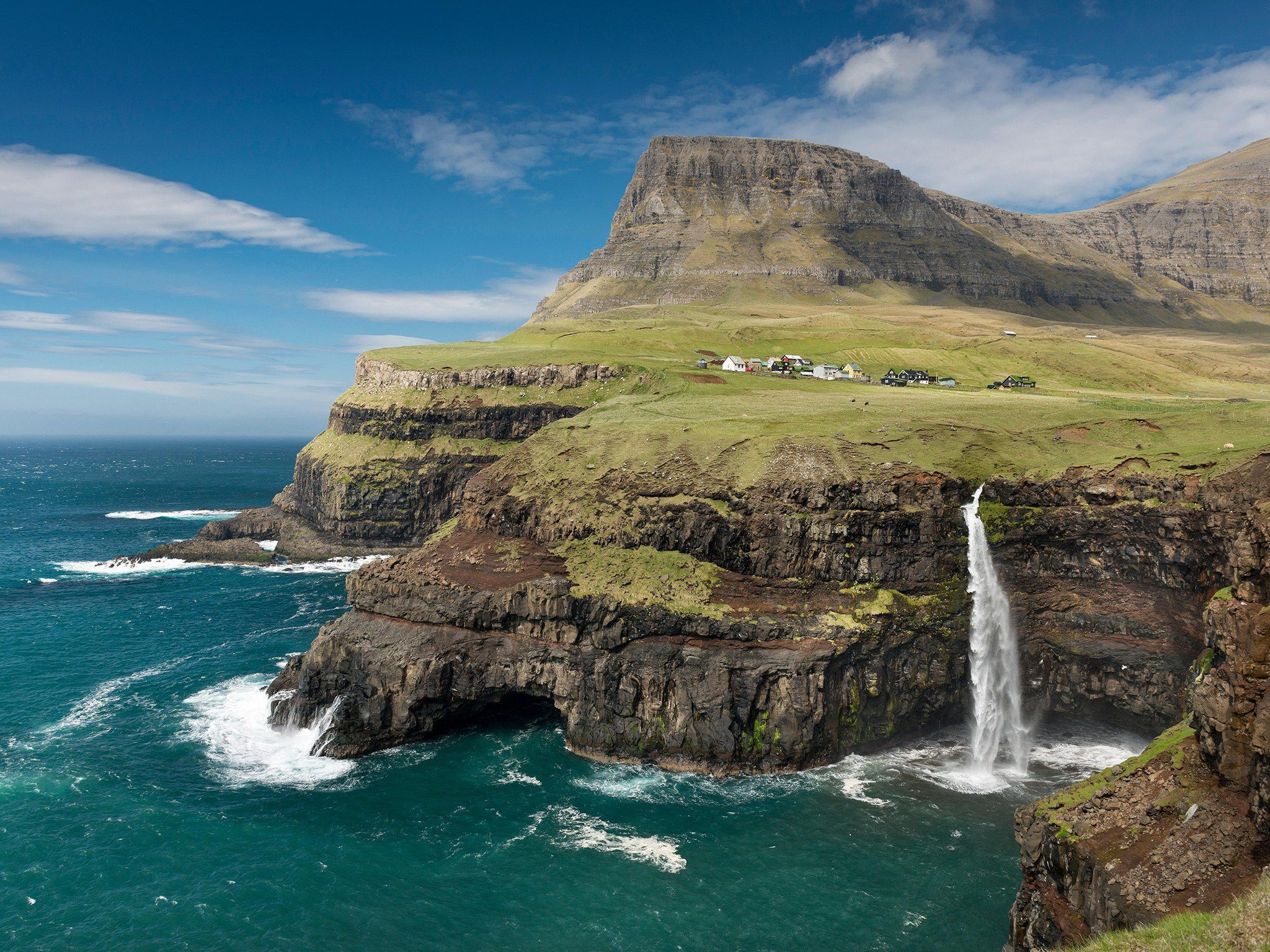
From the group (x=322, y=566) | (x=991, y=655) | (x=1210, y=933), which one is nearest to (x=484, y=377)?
(x=322, y=566)

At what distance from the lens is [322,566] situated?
11206 cm

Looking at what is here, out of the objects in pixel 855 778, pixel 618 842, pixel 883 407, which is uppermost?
pixel 883 407

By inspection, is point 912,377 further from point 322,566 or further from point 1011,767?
point 322,566

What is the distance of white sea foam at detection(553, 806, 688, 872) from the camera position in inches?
1640

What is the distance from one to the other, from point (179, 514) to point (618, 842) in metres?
146

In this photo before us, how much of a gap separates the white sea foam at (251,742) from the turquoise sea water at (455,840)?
0.22 meters

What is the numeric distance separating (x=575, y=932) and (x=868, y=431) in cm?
4708

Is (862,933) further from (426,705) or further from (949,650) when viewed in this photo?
(426,705)

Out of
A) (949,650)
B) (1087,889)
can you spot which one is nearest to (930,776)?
(949,650)

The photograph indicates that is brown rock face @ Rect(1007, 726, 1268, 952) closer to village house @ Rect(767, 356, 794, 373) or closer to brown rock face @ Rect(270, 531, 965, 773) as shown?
brown rock face @ Rect(270, 531, 965, 773)

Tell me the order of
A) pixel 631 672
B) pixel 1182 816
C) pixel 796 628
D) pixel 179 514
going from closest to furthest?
pixel 1182 816 → pixel 796 628 → pixel 631 672 → pixel 179 514

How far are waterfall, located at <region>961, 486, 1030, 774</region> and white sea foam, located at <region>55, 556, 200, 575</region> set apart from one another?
10647 cm

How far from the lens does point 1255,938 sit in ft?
60.8

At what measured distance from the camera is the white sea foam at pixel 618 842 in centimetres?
4166
